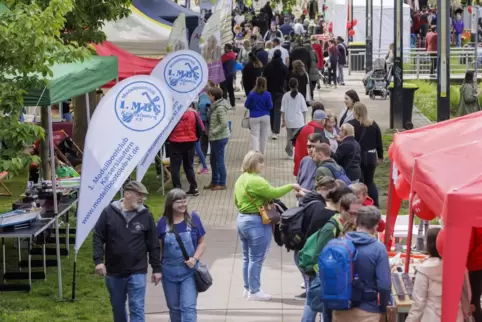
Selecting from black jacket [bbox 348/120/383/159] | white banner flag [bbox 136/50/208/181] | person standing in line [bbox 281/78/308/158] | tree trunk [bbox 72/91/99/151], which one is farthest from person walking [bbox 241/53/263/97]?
black jacket [bbox 348/120/383/159]

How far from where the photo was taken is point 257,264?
469 inches

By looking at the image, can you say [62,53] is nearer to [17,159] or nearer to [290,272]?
[17,159]

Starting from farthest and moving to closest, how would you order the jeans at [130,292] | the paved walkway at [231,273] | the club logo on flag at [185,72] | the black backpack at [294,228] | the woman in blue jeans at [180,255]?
the club logo on flag at [185,72], the paved walkway at [231,273], the black backpack at [294,228], the jeans at [130,292], the woman in blue jeans at [180,255]

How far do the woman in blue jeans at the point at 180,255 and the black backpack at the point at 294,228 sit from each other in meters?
0.80

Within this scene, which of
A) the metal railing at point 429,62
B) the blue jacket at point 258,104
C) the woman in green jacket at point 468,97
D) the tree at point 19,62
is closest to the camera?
the tree at point 19,62

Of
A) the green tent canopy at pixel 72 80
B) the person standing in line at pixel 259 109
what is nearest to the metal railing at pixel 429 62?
the person standing in line at pixel 259 109

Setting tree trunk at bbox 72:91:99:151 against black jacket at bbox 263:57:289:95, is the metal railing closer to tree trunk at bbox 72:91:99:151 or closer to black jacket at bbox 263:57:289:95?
black jacket at bbox 263:57:289:95

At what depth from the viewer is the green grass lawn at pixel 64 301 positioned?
11852 millimetres

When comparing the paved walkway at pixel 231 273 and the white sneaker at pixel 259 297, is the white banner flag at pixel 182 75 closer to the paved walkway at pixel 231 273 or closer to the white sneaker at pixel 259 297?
the paved walkway at pixel 231 273

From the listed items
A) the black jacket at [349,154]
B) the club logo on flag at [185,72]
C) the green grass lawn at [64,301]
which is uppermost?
the club logo on flag at [185,72]

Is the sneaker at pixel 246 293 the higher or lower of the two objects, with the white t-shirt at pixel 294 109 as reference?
lower

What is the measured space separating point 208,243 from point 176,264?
202 inches

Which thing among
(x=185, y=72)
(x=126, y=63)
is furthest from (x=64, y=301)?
(x=126, y=63)

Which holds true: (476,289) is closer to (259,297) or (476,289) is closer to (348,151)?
(259,297)
